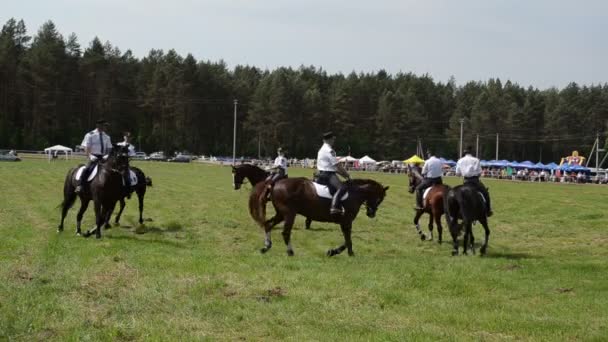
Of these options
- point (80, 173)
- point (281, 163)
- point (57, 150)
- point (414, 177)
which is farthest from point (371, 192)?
point (57, 150)

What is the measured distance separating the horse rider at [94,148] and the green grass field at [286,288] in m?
1.69

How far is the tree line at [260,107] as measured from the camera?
333ft

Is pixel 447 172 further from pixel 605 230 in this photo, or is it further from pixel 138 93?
pixel 605 230

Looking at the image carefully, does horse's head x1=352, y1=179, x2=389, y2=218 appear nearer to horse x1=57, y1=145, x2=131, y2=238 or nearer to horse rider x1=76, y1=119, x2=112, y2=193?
horse x1=57, y1=145, x2=131, y2=238

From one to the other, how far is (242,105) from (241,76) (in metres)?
14.5

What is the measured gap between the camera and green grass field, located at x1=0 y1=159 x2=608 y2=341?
7949 mm

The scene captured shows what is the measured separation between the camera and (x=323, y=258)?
14.4 m

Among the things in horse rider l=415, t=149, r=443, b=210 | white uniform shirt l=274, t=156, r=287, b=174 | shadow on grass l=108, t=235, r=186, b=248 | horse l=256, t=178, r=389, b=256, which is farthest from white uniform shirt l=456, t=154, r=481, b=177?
shadow on grass l=108, t=235, r=186, b=248

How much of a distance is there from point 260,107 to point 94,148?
10171cm

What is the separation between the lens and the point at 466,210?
53.2ft

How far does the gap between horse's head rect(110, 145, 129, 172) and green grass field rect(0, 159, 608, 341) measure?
186cm

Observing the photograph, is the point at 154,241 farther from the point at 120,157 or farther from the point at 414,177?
the point at 414,177

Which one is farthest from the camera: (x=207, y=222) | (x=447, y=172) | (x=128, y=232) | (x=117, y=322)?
(x=447, y=172)

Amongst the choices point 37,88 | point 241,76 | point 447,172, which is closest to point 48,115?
point 37,88
